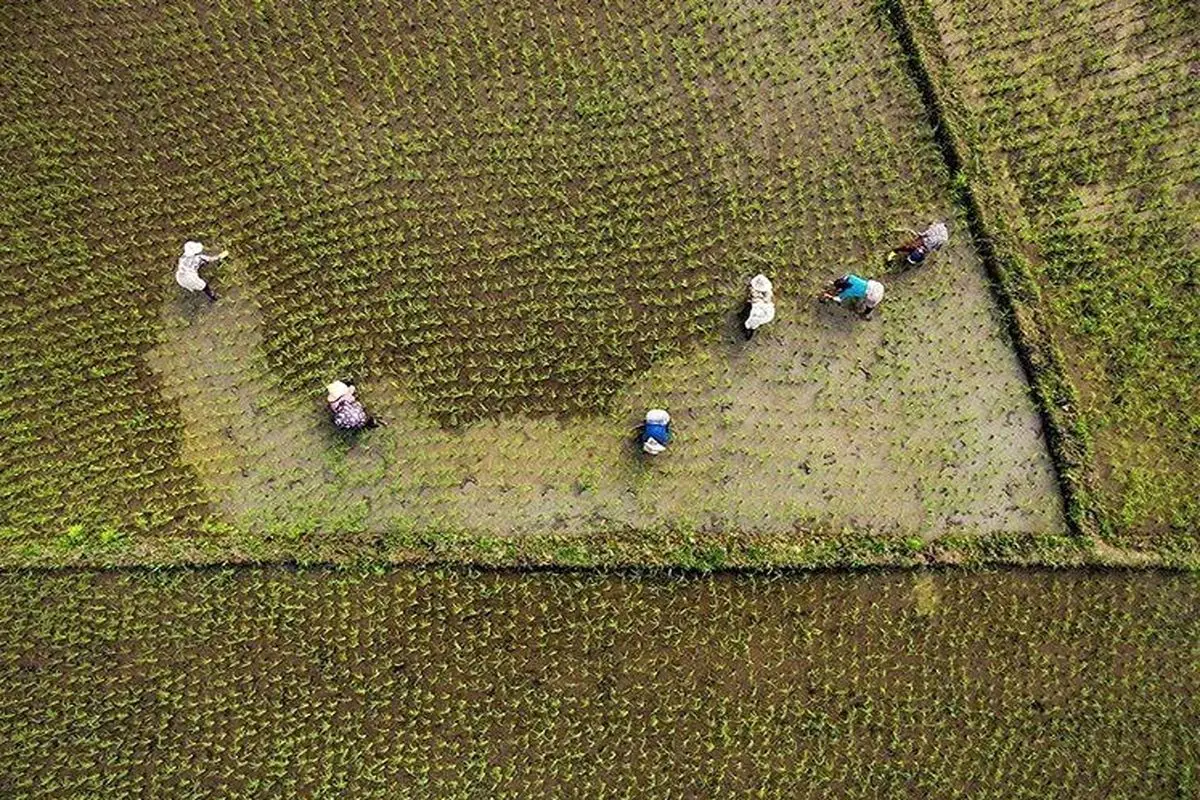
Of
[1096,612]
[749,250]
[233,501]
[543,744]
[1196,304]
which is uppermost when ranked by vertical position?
[1196,304]

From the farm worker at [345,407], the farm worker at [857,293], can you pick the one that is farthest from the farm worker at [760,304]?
the farm worker at [345,407]

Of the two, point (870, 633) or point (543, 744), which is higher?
point (870, 633)

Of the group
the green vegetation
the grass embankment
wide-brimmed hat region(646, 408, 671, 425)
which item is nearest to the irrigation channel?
the green vegetation

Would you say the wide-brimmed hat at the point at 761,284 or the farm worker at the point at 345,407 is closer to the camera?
the farm worker at the point at 345,407

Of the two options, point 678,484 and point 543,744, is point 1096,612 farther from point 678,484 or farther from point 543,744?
point 543,744

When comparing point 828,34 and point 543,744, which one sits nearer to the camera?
point 543,744

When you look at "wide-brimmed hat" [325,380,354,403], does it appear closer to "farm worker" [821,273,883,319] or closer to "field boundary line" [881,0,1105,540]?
"farm worker" [821,273,883,319]

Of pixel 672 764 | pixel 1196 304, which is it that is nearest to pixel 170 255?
pixel 672 764

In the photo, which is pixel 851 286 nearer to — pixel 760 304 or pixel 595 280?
pixel 760 304

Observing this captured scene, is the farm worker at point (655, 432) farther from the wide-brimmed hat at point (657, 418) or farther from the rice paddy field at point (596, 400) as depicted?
the rice paddy field at point (596, 400)
